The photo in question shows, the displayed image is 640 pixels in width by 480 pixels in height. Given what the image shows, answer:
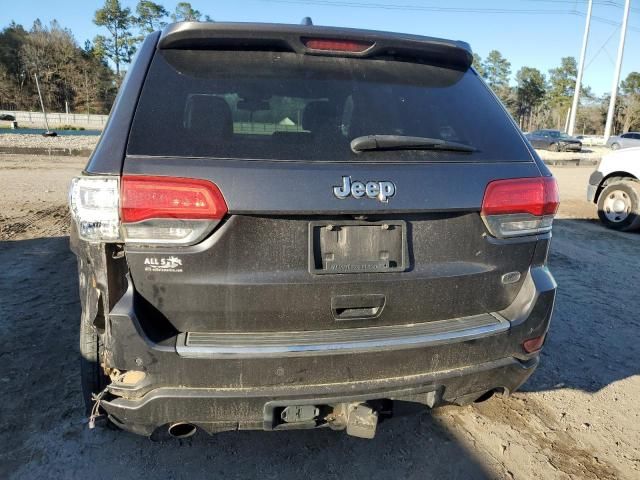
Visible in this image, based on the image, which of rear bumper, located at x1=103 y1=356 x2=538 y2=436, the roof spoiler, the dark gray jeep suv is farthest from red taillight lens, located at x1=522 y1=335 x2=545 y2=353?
the roof spoiler

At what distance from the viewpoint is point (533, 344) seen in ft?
7.44

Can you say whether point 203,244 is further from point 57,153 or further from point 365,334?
point 57,153

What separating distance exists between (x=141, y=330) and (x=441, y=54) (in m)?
1.85

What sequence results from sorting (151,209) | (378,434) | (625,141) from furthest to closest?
(625,141), (378,434), (151,209)

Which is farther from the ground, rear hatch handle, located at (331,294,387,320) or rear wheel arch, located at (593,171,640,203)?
rear wheel arch, located at (593,171,640,203)

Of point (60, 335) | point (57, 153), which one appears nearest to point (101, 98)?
point (57, 153)

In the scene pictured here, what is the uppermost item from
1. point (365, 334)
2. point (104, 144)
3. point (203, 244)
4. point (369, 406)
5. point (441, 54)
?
point (441, 54)

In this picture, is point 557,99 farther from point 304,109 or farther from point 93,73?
point 304,109

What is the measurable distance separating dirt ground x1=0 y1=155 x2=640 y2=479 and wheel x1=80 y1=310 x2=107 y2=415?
45cm

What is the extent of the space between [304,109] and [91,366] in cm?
148

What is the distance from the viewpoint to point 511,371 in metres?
2.22

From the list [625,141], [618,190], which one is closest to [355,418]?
[618,190]

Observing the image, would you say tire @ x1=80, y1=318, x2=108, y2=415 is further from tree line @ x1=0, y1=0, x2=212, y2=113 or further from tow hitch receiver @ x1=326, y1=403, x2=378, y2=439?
tree line @ x1=0, y1=0, x2=212, y2=113

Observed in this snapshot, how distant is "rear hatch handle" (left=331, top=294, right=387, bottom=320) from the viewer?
6.42ft
